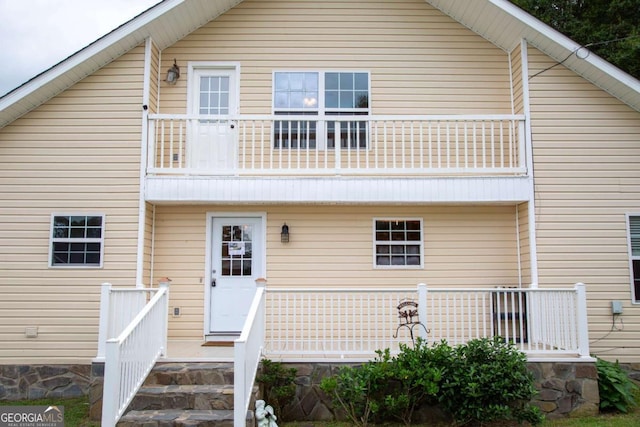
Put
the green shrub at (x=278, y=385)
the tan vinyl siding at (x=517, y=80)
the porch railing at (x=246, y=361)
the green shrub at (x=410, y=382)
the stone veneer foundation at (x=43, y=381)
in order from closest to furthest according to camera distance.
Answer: the porch railing at (x=246, y=361) < the green shrub at (x=410, y=382) < the green shrub at (x=278, y=385) < the stone veneer foundation at (x=43, y=381) < the tan vinyl siding at (x=517, y=80)

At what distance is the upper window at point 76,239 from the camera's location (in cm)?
861

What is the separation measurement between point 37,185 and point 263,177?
12.5ft

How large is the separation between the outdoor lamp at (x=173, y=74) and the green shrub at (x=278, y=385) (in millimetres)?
5475

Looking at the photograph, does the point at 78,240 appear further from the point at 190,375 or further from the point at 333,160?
the point at 333,160

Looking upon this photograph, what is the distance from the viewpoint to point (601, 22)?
16344 mm

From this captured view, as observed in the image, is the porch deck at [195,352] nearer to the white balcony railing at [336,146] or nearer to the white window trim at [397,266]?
the white balcony railing at [336,146]

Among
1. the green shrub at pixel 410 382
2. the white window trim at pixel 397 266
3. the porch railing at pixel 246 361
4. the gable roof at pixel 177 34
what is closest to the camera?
the porch railing at pixel 246 361

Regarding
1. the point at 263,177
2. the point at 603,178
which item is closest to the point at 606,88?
the point at 603,178

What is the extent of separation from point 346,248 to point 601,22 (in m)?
12.8

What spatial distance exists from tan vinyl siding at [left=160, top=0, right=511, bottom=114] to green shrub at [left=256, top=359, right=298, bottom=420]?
191 inches

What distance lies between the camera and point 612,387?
7.38 metres

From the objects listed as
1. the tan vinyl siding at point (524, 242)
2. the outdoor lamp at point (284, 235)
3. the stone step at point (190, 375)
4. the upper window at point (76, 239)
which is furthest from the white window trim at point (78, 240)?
the tan vinyl siding at point (524, 242)

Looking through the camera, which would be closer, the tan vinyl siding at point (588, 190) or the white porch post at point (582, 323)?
the white porch post at point (582, 323)

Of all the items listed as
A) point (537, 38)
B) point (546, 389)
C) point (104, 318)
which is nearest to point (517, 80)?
point (537, 38)
